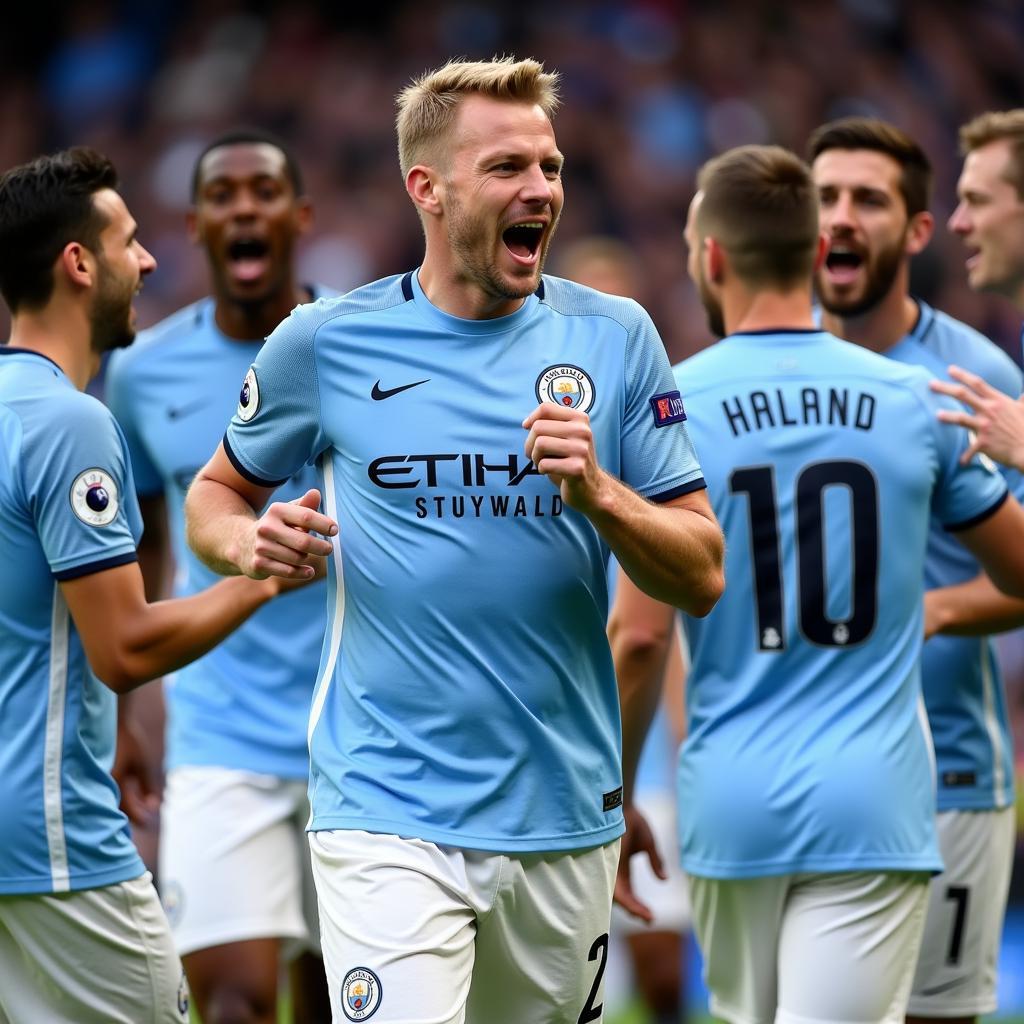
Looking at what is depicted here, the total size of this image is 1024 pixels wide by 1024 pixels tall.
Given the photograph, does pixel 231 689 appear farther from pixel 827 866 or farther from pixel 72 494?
pixel 827 866

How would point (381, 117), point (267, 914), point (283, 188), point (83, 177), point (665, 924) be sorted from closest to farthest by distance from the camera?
point (83, 177) < point (267, 914) < point (283, 188) < point (665, 924) < point (381, 117)

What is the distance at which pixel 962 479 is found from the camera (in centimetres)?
474

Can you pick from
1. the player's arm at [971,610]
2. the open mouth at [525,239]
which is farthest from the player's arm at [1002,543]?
the open mouth at [525,239]

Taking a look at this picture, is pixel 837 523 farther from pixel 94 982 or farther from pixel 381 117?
pixel 381 117

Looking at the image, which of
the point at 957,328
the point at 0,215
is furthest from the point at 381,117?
the point at 0,215

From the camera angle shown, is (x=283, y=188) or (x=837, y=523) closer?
(x=837, y=523)

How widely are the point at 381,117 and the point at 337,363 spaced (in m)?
10.7

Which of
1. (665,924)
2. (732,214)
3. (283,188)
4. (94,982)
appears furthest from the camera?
(665,924)

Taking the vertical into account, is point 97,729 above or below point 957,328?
below

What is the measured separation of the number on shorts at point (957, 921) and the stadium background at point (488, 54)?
8.64 meters

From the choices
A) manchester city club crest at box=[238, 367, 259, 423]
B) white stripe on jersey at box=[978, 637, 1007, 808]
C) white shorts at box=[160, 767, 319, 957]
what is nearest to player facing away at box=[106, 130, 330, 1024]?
white shorts at box=[160, 767, 319, 957]

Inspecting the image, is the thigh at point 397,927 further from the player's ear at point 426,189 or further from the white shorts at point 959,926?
the white shorts at point 959,926

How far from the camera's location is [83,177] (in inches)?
180

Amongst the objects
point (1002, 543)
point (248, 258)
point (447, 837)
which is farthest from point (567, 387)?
point (248, 258)
